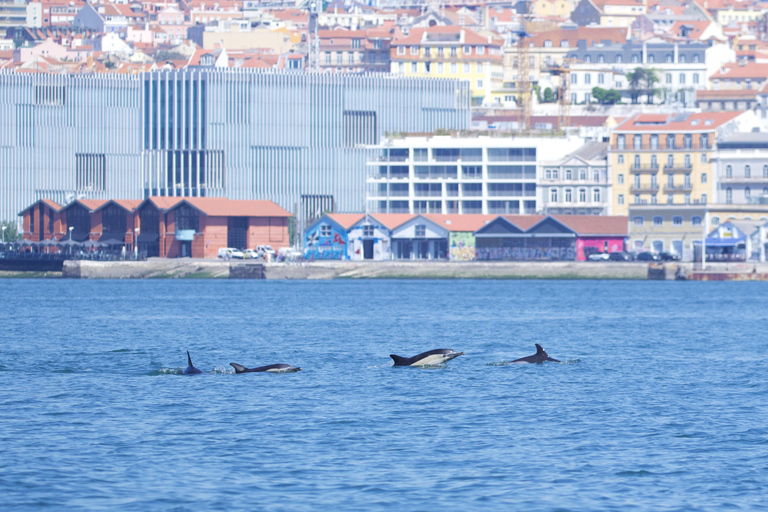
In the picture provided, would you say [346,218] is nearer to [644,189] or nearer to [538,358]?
[644,189]

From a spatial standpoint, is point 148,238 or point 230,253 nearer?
point 230,253

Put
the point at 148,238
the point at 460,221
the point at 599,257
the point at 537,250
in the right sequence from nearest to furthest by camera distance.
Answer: the point at 599,257 < the point at 537,250 < the point at 148,238 < the point at 460,221

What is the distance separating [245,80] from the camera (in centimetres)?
15650

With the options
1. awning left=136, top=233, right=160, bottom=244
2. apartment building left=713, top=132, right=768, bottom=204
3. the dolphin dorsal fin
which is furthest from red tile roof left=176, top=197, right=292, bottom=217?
the dolphin dorsal fin

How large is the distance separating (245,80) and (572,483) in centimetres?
13114

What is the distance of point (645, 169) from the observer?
15000 centimetres

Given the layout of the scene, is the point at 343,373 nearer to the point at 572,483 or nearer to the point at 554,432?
the point at 554,432

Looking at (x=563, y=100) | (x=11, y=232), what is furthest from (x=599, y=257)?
(x=563, y=100)

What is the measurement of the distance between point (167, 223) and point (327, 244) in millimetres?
15284

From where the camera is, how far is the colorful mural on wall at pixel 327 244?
14600 cm

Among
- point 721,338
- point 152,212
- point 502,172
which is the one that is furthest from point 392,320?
point 502,172

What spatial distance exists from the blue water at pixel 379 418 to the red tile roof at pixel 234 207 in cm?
7155

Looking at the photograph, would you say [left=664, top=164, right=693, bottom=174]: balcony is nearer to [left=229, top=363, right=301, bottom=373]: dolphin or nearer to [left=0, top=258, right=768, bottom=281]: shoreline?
[left=0, top=258, right=768, bottom=281]: shoreline

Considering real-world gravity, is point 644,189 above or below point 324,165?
below
